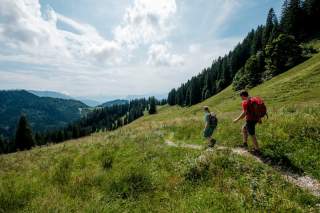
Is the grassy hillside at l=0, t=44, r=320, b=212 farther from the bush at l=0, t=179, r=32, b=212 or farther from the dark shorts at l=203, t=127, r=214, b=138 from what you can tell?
the dark shorts at l=203, t=127, r=214, b=138

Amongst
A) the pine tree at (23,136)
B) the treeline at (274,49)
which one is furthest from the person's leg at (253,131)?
the pine tree at (23,136)

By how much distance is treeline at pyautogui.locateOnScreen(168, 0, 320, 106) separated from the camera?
62906mm

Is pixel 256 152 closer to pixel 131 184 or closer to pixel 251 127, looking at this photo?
pixel 251 127

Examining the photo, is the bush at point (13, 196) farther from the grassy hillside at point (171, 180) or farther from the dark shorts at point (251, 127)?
the dark shorts at point (251, 127)

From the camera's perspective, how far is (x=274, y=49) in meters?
63.8

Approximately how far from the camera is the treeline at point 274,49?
6291 cm

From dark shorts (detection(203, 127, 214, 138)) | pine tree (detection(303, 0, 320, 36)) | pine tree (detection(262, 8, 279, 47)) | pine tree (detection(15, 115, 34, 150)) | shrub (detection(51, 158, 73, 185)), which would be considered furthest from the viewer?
pine tree (detection(262, 8, 279, 47))

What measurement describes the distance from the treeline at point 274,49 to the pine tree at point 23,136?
62.1 metres

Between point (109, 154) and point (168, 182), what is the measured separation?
16.7 feet

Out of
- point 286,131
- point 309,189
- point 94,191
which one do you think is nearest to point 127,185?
point 94,191

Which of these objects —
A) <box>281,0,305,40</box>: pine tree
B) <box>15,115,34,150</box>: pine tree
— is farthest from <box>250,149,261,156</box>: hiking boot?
<box>281,0,305,40</box>: pine tree

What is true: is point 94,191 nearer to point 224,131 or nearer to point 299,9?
point 224,131

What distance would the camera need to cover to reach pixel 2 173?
1227 centimetres

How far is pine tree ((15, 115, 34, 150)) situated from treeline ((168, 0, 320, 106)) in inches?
2445
